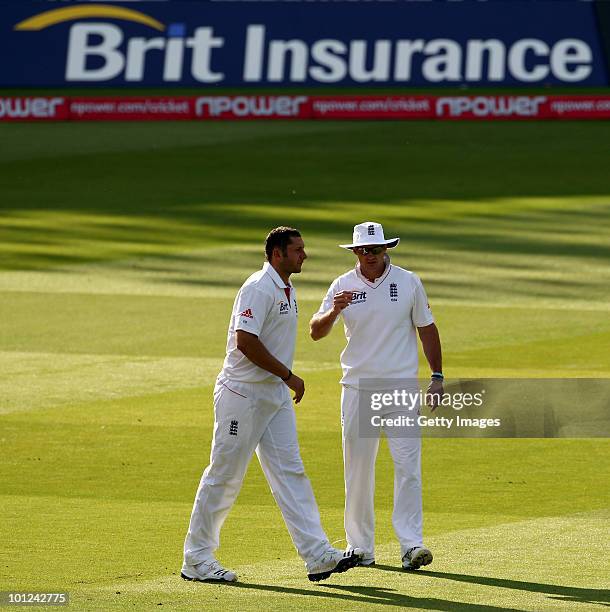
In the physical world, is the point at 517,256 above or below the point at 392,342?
above

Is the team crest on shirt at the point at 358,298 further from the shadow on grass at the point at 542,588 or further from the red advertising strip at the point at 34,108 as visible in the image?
the red advertising strip at the point at 34,108

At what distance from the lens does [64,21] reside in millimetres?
43750

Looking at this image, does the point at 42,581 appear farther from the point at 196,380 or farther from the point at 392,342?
the point at 196,380

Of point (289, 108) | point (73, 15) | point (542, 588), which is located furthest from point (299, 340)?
point (73, 15)

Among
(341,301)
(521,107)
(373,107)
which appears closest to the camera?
(341,301)

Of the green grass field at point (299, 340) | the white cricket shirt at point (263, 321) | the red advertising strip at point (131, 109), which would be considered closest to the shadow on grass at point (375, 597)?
the green grass field at point (299, 340)

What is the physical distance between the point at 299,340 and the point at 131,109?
1002 inches

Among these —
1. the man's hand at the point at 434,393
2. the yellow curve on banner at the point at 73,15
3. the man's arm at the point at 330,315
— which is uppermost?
the yellow curve on banner at the point at 73,15

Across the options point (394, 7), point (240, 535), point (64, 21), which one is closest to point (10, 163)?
point (64, 21)

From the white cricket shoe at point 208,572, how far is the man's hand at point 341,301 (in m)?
1.76

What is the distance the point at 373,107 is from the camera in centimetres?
4450

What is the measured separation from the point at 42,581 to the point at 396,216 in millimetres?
23060

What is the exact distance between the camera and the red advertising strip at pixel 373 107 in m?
44.0

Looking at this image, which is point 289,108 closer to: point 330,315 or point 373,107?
point 373,107
